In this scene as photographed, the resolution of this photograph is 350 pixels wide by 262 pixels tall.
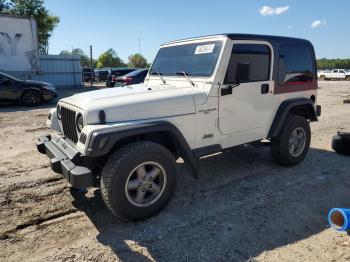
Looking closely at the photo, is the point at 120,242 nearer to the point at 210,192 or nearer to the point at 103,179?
the point at 103,179

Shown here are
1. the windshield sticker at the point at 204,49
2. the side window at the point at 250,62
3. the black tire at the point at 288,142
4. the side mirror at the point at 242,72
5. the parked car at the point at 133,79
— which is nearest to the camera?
the side mirror at the point at 242,72

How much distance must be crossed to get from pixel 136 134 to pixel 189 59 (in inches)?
65.9

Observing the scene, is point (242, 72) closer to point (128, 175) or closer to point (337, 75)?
point (128, 175)

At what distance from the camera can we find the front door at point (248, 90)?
4.14m

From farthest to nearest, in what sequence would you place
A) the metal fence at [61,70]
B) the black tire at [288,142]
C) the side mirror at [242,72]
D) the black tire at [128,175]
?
the metal fence at [61,70]
the black tire at [288,142]
the side mirror at [242,72]
the black tire at [128,175]

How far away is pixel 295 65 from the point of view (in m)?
5.15

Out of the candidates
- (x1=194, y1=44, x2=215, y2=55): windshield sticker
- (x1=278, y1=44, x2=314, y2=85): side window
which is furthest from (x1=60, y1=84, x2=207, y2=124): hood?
(x1=278, y1=44, x2=314, y2=85): side window

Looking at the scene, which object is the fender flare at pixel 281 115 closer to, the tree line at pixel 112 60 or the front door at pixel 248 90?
the front door at pixel 248 90

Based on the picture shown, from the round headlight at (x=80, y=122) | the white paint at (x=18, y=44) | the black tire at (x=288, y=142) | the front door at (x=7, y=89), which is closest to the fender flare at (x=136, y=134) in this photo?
the round headlight at (x=80, y=122)

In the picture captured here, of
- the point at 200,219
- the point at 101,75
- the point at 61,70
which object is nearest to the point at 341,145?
the point at 200,219

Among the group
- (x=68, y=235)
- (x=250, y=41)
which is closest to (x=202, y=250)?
(x=68, y=235)

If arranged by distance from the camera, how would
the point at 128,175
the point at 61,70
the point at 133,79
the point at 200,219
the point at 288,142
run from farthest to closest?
the point at 61,70 → the point at 133,79 → the point at 288,142 → the point at 200,219 → the point at 128,175

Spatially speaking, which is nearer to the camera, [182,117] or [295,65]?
[182,117]

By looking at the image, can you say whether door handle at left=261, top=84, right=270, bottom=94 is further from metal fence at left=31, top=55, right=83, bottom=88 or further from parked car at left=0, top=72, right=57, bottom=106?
metal fence at left=31, top=55, right=83, bottom=88
